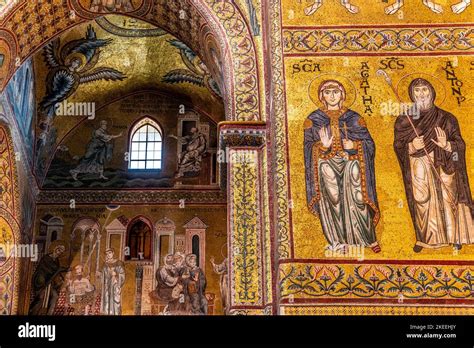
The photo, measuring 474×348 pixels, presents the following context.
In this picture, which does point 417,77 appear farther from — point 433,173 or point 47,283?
point 47,283

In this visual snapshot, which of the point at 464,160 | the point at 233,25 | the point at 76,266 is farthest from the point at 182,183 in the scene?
the point at 464,160

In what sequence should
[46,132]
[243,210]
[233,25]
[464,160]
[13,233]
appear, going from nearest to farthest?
[464,160] → [243,210] → [233,25] → [13,233] → [46,132]

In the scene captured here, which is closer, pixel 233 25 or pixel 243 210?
pixel 243 210

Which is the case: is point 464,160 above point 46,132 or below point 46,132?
below

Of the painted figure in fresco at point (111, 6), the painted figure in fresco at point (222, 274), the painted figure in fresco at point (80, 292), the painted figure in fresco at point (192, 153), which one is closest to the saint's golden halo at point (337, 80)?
the painted figure in fresco at point (111, 6)

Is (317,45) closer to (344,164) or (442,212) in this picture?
(344,164)

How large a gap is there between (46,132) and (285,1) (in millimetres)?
7048

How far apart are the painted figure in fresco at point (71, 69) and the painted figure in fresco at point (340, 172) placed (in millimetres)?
6443

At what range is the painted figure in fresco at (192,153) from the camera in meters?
15.2

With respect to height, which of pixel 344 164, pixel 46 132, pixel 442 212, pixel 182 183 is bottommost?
pixel 442 212

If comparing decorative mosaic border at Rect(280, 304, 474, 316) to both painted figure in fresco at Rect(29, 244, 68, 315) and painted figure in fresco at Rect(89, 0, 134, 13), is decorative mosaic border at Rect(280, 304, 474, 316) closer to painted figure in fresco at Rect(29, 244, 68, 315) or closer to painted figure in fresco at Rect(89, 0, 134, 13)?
painted figure in fresco at Rect(89, 0, 134, 13)

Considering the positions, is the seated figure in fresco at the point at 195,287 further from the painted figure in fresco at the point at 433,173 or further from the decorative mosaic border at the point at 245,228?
the painted figure in fresco at the point at 433,173

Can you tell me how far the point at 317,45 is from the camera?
9359 mm
